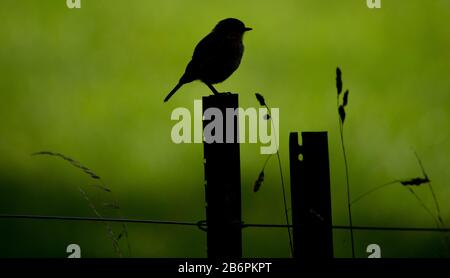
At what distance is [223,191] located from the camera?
314 cm

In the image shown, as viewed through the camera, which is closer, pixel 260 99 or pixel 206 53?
pixel 260 99

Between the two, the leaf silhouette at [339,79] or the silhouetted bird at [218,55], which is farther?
the silhouetted bird at [218,55]

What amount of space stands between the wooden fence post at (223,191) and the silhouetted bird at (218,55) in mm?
2916

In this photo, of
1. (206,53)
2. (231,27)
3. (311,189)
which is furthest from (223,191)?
(231,27)

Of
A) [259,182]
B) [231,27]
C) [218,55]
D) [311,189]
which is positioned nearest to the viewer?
[259,182]

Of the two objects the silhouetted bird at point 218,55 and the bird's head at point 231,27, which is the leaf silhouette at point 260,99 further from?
the bird's head at point 231,27

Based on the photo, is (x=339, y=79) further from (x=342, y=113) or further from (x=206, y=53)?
(x=206, y=53)

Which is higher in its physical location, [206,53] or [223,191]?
[206,53]

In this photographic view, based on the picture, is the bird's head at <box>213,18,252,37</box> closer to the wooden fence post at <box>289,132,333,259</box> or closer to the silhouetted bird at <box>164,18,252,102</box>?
the silhouetted bird at <box>164,18,252,102</box>

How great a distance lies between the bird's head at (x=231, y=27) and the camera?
6.58 metres

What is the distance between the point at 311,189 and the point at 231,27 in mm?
3814

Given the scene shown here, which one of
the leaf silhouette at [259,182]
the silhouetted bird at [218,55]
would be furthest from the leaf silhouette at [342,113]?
the silhouetted bird at [218,55]

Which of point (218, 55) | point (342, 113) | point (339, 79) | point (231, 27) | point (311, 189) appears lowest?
point (311, 189)
